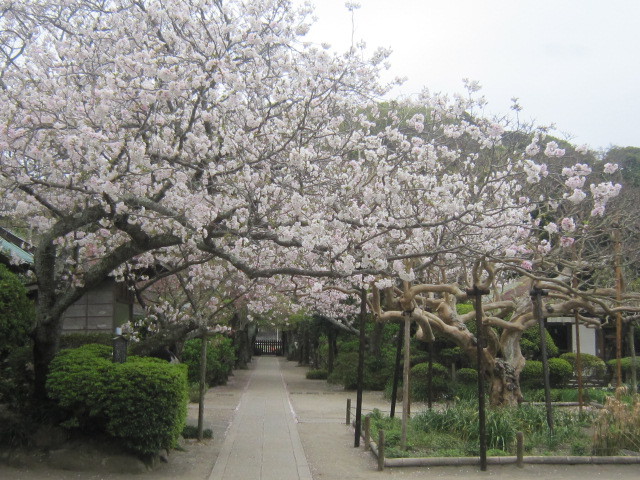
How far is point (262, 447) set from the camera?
1105cm

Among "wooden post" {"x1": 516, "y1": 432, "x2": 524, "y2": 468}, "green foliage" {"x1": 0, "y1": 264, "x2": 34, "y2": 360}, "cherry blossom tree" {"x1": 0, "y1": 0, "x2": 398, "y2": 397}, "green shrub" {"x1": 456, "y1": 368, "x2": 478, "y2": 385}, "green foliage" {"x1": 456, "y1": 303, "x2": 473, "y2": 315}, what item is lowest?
"wooden post" {"x1": 516, "y1": 432, "x2": 524, "y2": 468}

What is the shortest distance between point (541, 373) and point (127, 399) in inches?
526

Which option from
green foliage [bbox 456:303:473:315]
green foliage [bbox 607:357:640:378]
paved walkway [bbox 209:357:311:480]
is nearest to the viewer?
paved walkway [bbox 209:357:311:480]

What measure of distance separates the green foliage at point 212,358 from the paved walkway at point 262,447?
2.23m

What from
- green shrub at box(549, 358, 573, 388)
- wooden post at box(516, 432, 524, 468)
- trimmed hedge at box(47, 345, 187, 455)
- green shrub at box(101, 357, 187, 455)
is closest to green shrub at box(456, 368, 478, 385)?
green shrub at box(549, 358, 573, 388)

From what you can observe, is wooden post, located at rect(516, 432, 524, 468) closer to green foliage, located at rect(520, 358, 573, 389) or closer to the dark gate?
green foliage, located at rect(520, 358, 573, 389)

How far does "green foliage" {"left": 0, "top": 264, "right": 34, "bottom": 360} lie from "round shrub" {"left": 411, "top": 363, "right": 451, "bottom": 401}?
37.2ft

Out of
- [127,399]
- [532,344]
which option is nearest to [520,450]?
[127,399]

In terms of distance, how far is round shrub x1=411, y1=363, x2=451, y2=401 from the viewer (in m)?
18.2

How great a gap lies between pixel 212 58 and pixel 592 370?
16.5 metres

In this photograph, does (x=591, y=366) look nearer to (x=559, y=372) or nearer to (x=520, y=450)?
(x=559, y=372)

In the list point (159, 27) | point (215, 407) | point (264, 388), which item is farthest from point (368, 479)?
point (264, 388)

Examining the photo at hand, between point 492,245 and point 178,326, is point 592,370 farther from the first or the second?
point 178,326

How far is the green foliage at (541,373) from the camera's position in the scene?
18344 millimetres
